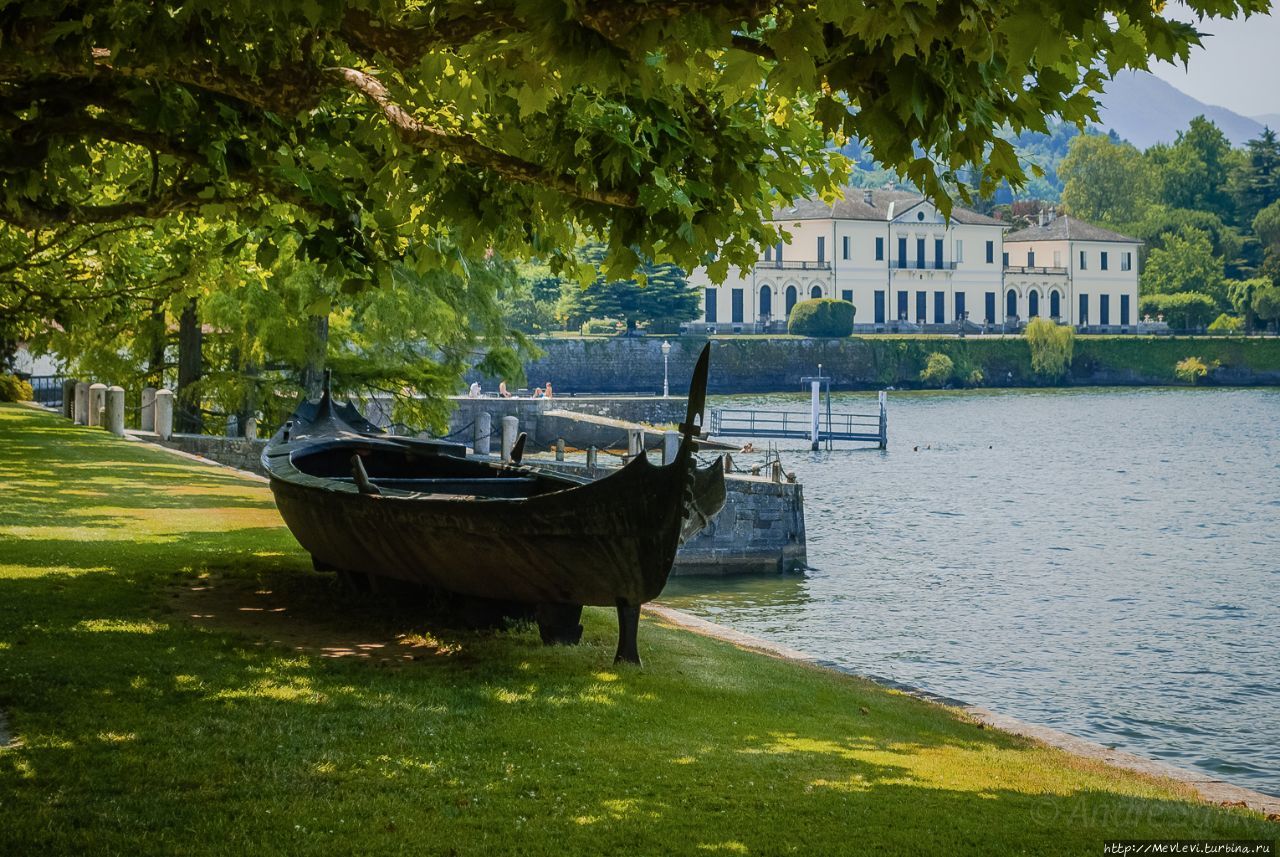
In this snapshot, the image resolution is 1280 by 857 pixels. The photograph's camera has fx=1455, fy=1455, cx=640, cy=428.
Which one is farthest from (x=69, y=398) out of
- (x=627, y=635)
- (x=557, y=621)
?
(x=627, y=635)

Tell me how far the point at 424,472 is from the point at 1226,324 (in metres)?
107

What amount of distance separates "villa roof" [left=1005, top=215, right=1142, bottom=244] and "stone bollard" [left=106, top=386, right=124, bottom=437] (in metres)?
99.4

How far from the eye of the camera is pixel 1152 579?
26.9 m

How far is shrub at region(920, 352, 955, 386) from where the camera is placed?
96.7 metres

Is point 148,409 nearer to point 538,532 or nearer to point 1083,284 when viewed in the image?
point 538,532

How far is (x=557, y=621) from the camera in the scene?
10953 millimetres

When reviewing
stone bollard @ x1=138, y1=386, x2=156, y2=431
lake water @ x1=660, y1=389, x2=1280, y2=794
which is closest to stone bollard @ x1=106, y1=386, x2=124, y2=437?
stone bollard @ x1=138, y1=386, x2=156, y2=431

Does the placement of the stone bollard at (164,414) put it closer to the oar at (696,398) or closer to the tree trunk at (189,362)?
the tree trunk at (189,362)

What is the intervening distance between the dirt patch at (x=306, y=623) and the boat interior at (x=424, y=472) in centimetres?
109

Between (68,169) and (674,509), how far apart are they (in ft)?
15.9

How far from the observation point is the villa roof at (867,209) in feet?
357

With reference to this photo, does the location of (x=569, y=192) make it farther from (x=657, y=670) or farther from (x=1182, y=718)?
(x=1182, y=718)

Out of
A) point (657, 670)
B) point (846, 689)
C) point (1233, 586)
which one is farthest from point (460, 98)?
point (1233, 586)

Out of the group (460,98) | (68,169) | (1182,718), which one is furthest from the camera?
(1182,718)
